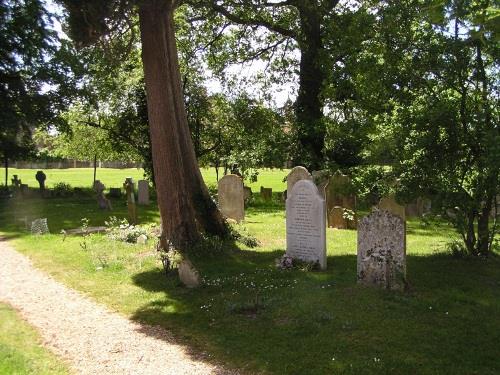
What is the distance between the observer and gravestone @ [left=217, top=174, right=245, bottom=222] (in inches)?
629

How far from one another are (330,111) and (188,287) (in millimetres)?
13643

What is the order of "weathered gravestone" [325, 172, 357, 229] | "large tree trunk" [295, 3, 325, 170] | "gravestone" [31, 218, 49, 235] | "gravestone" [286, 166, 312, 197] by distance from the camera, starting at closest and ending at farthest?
"gravestone" [286, 166, 312, 197]
"gravestone" [31, 218, 49, 235]
"weathered gravestone" [325, 172, 357, 229]
"large tree trunk" [295, 3, 325, 170]

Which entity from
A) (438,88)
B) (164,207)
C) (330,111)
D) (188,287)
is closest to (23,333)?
(188,287)

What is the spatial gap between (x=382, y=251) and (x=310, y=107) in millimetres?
13963

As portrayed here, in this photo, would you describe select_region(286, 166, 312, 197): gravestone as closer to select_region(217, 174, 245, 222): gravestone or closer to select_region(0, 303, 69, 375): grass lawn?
select_region(217, 174, 245, 222): gravestone

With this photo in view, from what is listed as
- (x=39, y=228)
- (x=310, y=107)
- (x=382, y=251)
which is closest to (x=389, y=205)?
(x=382, y=251)

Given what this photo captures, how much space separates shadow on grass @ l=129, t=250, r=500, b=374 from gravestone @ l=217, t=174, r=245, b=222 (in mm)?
6280

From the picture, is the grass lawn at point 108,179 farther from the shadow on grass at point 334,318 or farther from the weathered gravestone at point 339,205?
the shadow on grass at point 334,318

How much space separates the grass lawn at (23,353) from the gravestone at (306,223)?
5.09m

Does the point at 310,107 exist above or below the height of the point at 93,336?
above

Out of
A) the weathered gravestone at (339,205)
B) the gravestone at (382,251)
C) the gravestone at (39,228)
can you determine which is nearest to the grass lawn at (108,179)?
the weathered gravestone at (339,205)

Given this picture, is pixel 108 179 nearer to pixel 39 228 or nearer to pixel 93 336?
pixel 39 228

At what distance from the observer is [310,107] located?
21359mm

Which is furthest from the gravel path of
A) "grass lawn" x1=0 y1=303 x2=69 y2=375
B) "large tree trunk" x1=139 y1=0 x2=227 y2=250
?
"large tree trunk" x1=139 y1=0 x2=227 y2=250
